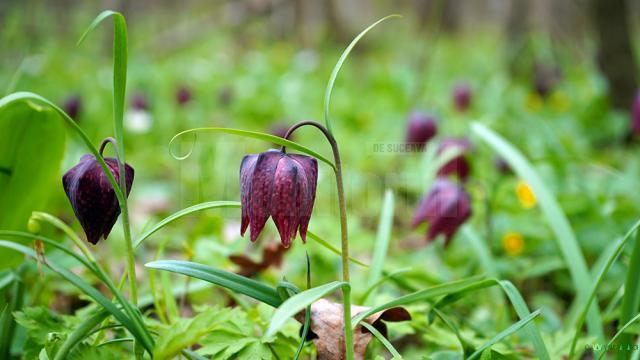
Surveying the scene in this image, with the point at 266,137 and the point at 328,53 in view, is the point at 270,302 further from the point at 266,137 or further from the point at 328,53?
the point at 328,53

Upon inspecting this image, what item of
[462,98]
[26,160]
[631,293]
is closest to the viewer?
[631,293]

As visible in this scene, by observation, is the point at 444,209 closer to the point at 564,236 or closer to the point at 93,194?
the point at 564,236

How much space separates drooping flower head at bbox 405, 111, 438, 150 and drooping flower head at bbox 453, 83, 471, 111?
3.16 ft

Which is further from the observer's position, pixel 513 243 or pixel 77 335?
pixel 513 243

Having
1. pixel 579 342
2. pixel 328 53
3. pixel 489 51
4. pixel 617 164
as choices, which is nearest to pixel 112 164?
pixel 579 342

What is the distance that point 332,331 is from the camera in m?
0.81

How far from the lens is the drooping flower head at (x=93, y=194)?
0.76 metres

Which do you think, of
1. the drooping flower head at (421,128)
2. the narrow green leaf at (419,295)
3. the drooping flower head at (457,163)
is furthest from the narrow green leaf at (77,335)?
the drooping flower head at (421,128)

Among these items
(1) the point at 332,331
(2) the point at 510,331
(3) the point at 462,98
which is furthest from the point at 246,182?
(3) the point at 462,98

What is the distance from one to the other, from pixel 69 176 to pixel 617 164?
2.22 meters

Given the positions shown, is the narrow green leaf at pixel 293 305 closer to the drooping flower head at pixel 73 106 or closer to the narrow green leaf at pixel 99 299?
the narrow green leaf at pixel 99 299

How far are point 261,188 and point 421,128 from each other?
143 centimetres

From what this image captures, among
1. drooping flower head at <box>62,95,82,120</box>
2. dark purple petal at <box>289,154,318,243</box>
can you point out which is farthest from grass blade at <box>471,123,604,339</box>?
drooping flower head at <box>62,95,82,120</box>

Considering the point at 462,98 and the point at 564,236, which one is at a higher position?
the point at 462,98
